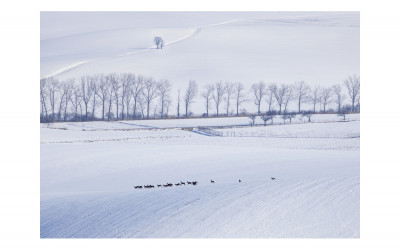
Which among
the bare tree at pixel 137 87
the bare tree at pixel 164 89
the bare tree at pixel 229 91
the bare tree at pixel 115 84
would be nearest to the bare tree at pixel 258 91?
the bare tree at pixel 229 91

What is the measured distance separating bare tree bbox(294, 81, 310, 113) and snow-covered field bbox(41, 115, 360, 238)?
1.44 ft

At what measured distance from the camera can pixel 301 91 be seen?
334 inches

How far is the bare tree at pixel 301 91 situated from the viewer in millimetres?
8469

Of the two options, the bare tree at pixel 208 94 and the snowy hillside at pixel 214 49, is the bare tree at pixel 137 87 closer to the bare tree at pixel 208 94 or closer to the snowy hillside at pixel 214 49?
the snowy hillside at pixel 214 49

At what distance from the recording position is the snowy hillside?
27.2ft

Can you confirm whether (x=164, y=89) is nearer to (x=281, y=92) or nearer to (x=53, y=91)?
(x=53, y=91)

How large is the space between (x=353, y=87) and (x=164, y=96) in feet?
9.88

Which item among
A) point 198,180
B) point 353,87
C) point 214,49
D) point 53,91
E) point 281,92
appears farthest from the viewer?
point 214,49

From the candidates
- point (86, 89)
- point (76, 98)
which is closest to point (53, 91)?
point (76, 98)

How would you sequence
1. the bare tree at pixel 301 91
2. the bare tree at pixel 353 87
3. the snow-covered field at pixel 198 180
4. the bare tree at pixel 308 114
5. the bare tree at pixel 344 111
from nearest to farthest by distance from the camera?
the snow-covered field at pixel 198 180, the bare tree at pixel 353 87, the bare tree at pixel 344 111, the bare tree at pixel 301 91, the bare tree at pixel 308 114

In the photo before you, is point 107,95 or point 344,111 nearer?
point 344,111

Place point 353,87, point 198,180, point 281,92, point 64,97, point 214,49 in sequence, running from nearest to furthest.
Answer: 1. point 198,180
2. point 353,87
3. point 64,97
4. point 281,92
5. point 214,49

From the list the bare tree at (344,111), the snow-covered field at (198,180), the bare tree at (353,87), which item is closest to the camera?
the snow-covered field at (198,180)

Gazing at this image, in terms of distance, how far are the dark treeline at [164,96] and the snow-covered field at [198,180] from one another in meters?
0.23
